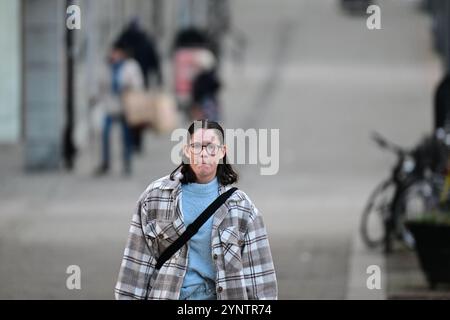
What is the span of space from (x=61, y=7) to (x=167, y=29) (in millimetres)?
18294

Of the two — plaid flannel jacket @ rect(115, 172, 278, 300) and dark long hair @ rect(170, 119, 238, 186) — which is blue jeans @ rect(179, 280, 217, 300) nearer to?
plaid flannel jacket @ rect(115, 172, 278, 300)

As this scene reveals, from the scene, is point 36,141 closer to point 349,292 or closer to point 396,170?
point 396,170

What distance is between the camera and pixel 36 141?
20812 millimetres

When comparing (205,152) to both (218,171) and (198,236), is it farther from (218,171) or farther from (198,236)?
(198,236)

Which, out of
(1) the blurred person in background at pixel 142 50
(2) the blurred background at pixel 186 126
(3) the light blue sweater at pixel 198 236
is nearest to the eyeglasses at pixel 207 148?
(3) the light blue sweater at pixel 198 236

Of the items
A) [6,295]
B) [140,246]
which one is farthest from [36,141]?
[140,246]

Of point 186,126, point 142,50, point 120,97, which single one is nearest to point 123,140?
point 120,97

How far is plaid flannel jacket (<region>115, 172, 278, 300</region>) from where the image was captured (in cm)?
656

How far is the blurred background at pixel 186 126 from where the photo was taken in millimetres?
13898

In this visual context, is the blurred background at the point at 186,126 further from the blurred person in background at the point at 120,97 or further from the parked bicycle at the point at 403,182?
the parked bicycle at the point at 403,182

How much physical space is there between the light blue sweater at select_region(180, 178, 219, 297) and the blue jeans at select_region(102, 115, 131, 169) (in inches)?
531

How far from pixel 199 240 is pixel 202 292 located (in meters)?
0.23

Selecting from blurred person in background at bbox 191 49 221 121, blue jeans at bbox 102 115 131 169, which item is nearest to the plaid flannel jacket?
blue jeans at bbox 102 115 131 169

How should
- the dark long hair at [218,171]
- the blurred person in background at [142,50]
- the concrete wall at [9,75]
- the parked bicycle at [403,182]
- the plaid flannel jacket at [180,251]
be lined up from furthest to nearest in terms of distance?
1. the blurred person in background at [142,50]
2. the concrete wall at [9,75]
3. the parked bicycle at [403,182]
4. the dark long hair at [218,171]
5. the plaid flannel jacket at [180,251]
